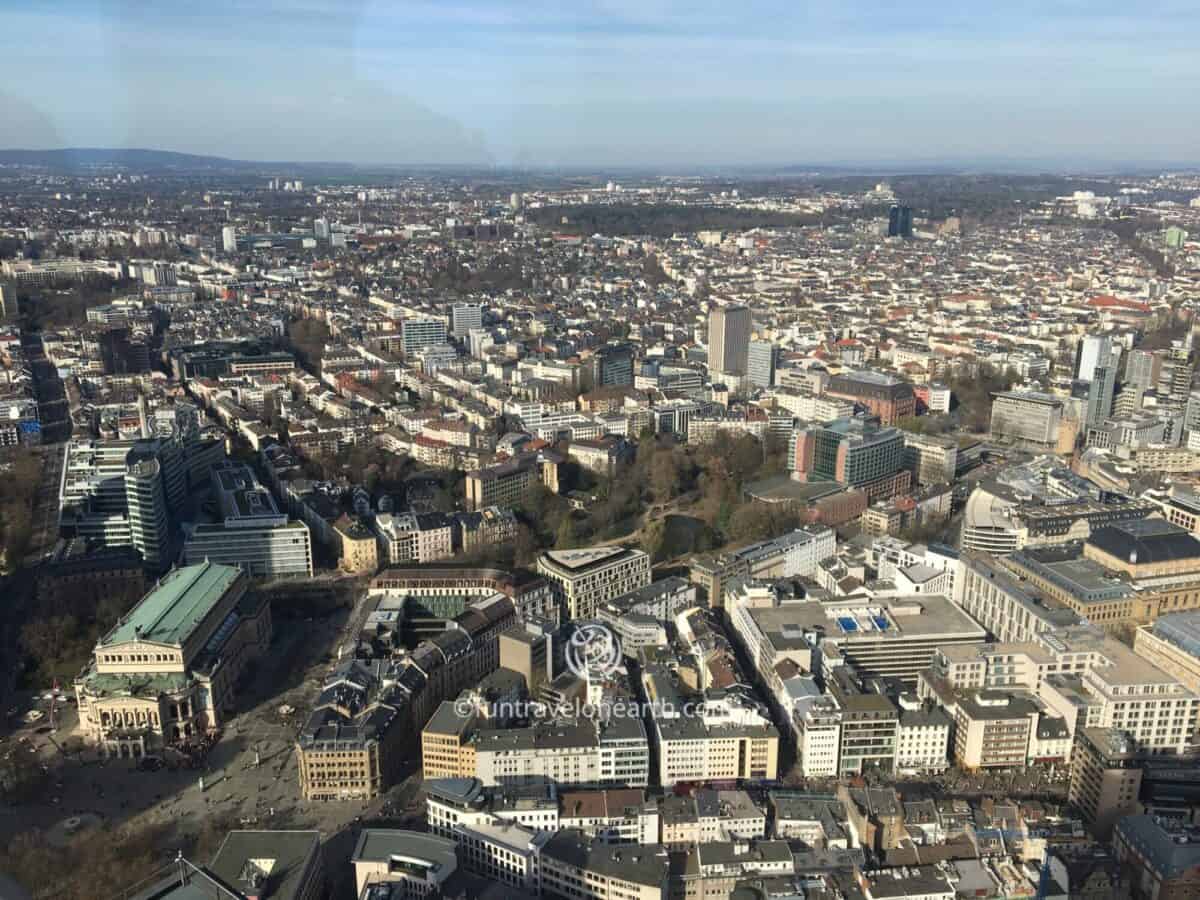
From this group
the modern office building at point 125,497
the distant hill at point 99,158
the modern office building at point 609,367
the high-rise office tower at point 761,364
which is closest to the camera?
the modern office building at point 125,497

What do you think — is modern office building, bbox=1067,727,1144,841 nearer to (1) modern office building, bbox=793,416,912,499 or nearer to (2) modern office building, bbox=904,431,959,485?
(1) modern office building, bbox=793,416,912,499

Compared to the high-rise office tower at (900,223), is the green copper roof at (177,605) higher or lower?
lower

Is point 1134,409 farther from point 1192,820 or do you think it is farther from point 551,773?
point 551,773

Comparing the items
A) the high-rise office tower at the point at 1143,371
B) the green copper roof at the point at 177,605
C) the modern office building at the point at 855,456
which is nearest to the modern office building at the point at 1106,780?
the modern office building at the point at 855,456

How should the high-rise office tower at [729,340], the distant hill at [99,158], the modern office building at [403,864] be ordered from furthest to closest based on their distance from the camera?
1. the high-rise office tower at [729,340]
2. the distant hill at [99,158]
3. the modern office building at [403,864]

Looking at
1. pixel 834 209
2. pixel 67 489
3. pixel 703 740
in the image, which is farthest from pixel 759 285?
pixel 703 740

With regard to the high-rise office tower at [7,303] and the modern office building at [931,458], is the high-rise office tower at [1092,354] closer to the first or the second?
the modern office building at [931,458]
